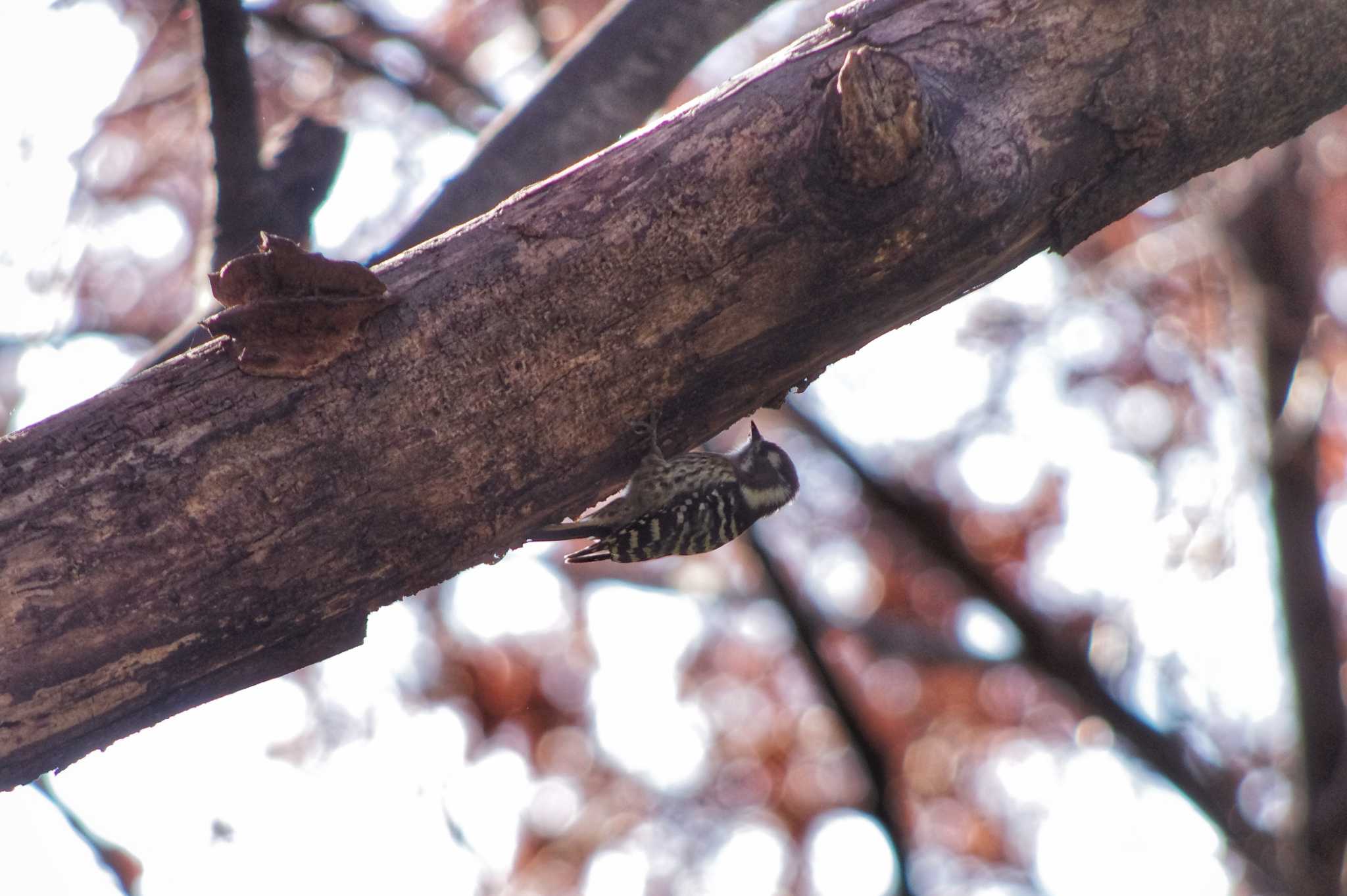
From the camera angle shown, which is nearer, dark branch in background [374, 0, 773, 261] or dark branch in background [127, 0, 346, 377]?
dark branch in background [127, 0, 346, 377]

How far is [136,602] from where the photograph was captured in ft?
8.41

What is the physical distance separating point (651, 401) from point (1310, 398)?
227 inches

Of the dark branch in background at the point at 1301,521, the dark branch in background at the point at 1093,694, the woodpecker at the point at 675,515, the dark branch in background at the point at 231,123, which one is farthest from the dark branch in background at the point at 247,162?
the dark branch in background at the point at 1301,521

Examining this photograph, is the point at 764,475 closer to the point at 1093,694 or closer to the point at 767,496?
the point at 767,496

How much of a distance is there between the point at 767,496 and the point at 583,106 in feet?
7.15

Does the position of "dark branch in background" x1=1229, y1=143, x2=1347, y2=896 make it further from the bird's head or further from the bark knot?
the bark knot

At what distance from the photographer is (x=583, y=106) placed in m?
4.26

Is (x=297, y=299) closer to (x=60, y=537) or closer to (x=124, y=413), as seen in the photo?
(x=124, y=413)

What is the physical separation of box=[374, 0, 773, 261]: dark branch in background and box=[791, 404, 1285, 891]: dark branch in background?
350 centimetres

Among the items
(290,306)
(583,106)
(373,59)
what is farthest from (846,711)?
(373,59)

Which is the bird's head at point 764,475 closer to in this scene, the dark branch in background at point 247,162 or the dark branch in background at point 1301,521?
the dark branch in background at point 247,162

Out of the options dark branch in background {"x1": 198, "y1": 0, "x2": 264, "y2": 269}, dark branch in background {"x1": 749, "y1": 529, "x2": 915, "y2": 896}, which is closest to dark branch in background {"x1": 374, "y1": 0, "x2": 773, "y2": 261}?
dark branch in background {"x1": 198, "y1": 0, "x2": 264, "y2": 269}

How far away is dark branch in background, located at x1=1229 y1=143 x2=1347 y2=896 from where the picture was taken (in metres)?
6.09

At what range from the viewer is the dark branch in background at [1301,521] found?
20.0 ft
